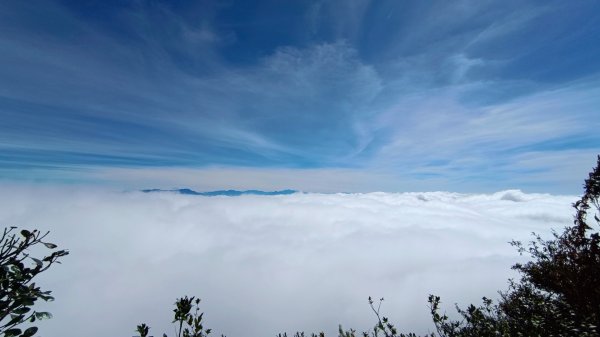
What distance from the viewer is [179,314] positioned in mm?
6023

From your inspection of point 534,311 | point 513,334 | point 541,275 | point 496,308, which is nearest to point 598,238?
point 513,334

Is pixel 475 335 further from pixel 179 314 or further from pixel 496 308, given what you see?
pixel 496 308

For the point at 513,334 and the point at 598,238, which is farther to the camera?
the point at 513,334

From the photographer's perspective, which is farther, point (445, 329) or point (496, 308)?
point (496, 308)

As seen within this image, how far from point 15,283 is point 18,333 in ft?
1.98

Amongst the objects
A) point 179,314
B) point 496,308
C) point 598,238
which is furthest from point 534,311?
point 179,314

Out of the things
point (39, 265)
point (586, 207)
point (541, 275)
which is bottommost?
point (541, 275)

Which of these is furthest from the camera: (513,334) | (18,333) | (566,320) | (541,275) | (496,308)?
(496,308)

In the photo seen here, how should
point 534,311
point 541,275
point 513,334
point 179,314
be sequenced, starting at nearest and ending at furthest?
1. point 179,314
2. point 513,334
3. point 534,311
4. point 541,275

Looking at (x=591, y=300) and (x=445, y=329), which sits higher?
(x=591, y=300)

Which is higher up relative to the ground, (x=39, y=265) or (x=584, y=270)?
(x=39, y=265)

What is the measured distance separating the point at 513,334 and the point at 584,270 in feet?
11.7

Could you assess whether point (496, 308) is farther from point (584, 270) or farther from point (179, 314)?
point (179, 314)

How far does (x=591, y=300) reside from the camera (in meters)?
10.7
